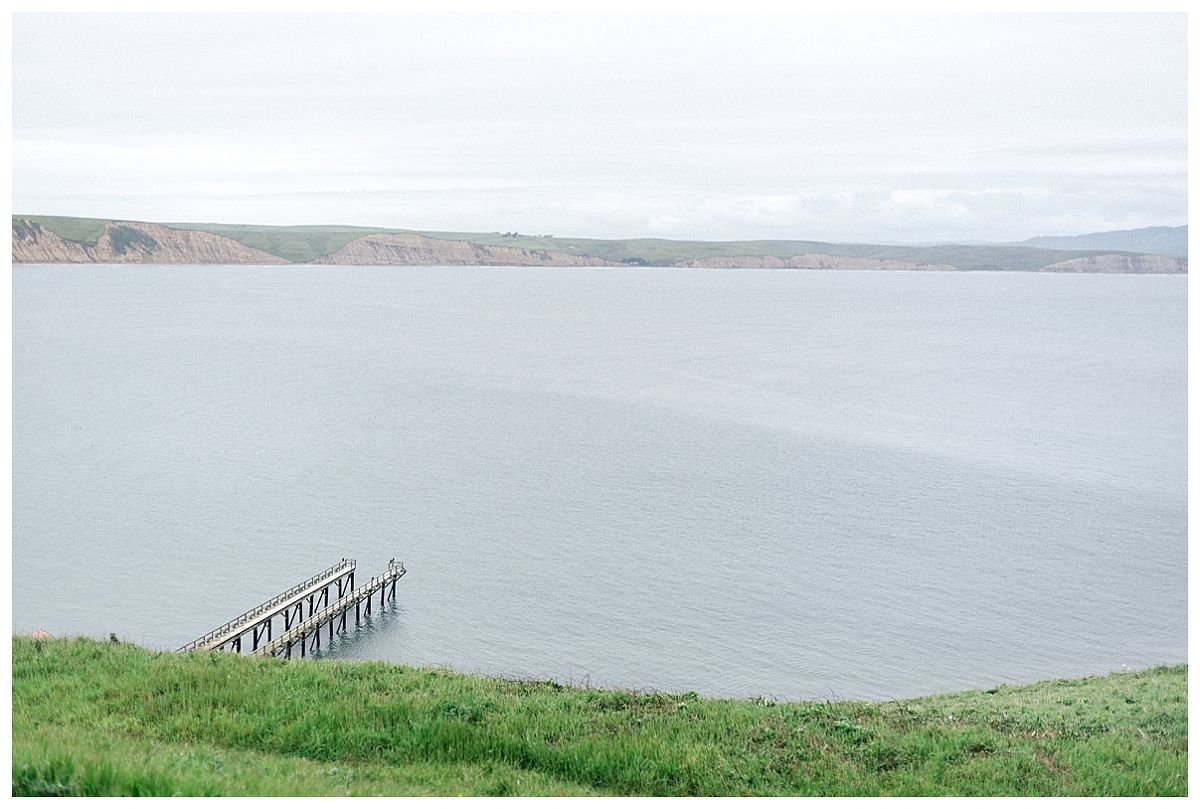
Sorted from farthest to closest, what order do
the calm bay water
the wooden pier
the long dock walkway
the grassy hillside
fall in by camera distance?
the calm bay water, the long dock walkway, the wooden pier, the grassy hillside

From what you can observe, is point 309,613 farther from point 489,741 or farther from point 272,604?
point 489,741

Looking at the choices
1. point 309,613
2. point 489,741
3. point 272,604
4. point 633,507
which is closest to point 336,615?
point 309,613

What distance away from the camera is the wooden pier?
30219 mm

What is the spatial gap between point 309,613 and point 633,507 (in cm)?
1635

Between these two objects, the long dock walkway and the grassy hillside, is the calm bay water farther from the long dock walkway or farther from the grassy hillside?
the grassy hillside

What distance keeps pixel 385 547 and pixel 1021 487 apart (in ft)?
102

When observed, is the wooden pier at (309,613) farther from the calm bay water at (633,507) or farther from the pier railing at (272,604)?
the calm bay water at (633,507)

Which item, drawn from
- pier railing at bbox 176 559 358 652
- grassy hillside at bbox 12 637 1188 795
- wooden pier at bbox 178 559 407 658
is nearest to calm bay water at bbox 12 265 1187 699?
wooden pier at bbox 178 559 407 658

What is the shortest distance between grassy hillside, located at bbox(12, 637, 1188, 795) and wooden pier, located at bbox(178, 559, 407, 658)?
16748 mm

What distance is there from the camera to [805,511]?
4744 centimetres

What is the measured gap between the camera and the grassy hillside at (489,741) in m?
8.34

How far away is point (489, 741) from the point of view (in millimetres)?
10008

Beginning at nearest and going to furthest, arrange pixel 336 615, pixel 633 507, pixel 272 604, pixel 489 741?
1. pixel 489 741
2. pixel 272 604
3. pixel 336 615
4. pixel 633 507

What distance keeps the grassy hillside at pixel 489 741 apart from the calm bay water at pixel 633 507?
18.1 meters
